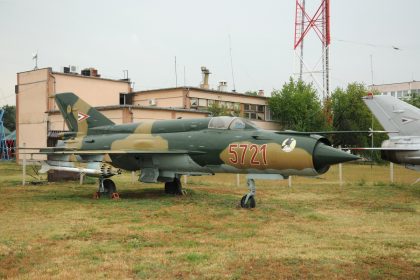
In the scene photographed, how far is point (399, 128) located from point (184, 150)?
8319mm

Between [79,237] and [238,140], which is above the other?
[238,140]

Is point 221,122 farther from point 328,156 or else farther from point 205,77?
point 205,77

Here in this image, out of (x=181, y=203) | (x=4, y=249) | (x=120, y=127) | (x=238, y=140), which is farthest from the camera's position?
(x=120, y=127)

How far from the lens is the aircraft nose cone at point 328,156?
10.8 m

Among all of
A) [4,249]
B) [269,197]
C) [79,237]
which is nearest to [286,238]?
[79,237]

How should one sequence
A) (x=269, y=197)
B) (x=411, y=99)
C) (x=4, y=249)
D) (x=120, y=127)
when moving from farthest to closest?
(x=411, y=99), (x=120, y=127), (x=269, y=197), (x=4, y=249)

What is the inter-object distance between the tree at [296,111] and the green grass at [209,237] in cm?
3743

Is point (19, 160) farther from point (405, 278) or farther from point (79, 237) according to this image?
point (405, 278)

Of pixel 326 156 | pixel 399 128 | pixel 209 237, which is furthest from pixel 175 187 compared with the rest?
pixel 399 128

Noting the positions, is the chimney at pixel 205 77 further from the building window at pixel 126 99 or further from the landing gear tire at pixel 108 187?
the landing gear tire at pixel 108 187

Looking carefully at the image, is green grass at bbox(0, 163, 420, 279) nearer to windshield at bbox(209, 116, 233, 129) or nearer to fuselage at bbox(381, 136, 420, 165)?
fuselage at bbox(381, 136, 420, 165)

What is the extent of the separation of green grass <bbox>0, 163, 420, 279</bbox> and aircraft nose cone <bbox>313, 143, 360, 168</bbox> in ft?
4.39

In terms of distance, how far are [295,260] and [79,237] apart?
4.07 metres

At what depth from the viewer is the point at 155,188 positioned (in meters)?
18.4
